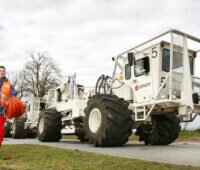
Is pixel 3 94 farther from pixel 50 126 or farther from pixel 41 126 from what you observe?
pixel 41 126

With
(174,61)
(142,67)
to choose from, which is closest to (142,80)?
(142,67)

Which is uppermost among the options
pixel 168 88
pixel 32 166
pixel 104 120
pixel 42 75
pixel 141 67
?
pixel 42 75

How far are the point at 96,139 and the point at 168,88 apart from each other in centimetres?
256

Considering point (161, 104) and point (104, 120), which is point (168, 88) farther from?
point (104, 120)

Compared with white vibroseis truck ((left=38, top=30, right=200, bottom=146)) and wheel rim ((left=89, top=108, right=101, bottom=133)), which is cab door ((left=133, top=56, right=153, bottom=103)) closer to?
white vibroseis truck ((left=38, top=30, right=200, bottom=146))

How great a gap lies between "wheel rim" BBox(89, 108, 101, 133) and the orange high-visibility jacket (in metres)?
3.52

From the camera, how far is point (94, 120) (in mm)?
10648

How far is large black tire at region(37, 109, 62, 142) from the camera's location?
1396 centimetres

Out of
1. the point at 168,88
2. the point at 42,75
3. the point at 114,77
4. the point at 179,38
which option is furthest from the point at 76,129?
the point at 42,75

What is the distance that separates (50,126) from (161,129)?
4689mm

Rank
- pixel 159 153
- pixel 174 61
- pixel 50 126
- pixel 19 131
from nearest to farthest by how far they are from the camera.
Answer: pixel 159 153 < pixel 174 61 < pixel 50 126 < pixel 19 131

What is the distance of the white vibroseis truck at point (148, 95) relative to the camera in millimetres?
9234

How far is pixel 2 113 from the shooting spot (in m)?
7.27

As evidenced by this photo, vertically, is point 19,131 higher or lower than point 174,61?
lower
